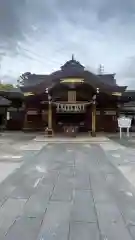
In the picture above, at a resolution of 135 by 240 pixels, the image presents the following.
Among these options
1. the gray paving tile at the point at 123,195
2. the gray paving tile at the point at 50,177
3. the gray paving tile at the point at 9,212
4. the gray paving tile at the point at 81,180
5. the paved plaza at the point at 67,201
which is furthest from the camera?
the gray paving tile at the point at 50,177

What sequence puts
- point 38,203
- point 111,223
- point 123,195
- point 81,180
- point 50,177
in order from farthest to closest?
point 50,177
point 81,180
point 123,195
point 38,203
point 111,223

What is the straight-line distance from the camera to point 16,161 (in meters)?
7.89

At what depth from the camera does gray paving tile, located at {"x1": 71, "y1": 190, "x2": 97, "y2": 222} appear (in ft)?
11.5

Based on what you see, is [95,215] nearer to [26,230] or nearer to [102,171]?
[26,230]

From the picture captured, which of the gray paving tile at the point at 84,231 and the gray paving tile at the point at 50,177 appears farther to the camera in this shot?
the gray paving tile at the point at 50,177

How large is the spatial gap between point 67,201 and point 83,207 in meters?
0.36

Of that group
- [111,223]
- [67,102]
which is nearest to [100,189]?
[111,223]

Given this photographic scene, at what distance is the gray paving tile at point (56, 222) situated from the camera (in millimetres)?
2990

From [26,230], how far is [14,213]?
61 cm

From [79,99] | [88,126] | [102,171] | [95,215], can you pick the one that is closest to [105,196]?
[95,215]

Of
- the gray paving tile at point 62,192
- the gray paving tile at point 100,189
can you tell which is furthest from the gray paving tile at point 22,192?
the gray paving tile at point 100,189

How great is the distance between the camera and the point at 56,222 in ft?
11.0

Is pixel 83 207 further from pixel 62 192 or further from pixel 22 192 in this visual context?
pixel 22 192

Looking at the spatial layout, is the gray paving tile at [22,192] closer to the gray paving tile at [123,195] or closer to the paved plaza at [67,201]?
the paved plaza at [67,201]
